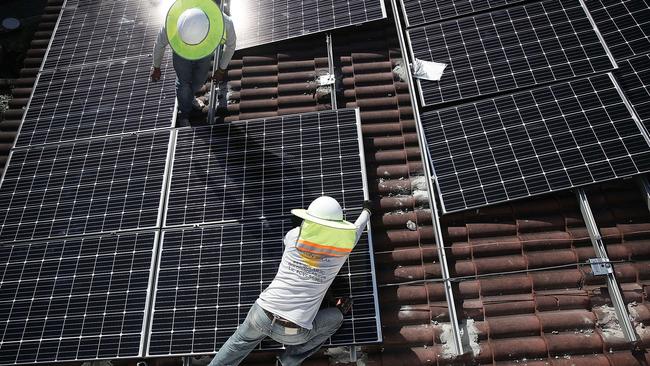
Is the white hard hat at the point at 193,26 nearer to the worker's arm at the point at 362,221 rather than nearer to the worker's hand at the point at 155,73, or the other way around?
the worker's hand at the point at 155,73

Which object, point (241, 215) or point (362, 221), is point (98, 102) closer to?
point (241, 215)

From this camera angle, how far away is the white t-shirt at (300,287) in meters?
5.35

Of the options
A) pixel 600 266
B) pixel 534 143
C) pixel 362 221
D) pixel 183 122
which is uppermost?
pixel 183 122

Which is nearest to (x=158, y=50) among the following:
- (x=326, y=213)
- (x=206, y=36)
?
(x=206, y=36)

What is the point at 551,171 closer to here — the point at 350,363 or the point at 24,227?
the point at 350,363

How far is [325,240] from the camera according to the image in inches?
208

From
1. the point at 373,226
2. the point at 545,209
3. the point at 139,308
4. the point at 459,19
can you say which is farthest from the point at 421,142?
the point at 139,308

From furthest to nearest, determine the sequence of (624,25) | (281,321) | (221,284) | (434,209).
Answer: (624,25) < (434,209) < (221,284) < (281,321)

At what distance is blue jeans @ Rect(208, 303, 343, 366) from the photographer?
5.35m

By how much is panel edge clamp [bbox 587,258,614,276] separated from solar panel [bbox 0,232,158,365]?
18.2 ft

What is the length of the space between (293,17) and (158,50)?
257 centimetres

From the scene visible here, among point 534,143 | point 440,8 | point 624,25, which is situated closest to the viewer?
point 534,143

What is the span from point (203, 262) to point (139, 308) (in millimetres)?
937

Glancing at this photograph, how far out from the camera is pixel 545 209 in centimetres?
633
